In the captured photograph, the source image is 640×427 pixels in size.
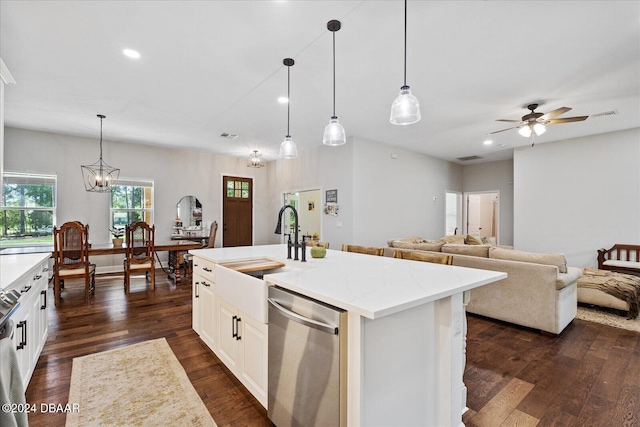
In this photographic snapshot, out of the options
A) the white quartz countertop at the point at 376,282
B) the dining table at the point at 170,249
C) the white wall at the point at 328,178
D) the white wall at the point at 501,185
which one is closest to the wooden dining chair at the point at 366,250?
the white quartz countertop at the point at 376,282

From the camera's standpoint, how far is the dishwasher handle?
1.31 meters

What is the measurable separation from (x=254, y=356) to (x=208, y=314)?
910mm

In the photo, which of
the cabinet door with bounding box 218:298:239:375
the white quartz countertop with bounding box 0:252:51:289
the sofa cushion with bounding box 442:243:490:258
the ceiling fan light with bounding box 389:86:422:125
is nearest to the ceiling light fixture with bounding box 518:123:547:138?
the sofa cushion with bounding box 442:243:490:258

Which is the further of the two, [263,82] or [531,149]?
[531,149]

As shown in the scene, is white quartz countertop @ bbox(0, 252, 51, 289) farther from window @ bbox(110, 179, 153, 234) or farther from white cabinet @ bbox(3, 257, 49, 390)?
window @ bbox(110, 179, 153, 234)

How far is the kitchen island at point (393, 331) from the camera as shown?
4.17 feet

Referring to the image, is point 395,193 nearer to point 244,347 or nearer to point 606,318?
point 606,318

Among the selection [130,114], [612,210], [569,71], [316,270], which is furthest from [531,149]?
[130,114]

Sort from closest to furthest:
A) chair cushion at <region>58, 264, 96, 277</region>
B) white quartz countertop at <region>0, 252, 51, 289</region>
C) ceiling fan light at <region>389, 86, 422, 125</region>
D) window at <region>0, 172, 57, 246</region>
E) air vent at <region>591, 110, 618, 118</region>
Answer: white quartz countertop at <region>0, 252, 51, 289</region> → ceiling fan light at <region>389, 86, 422, 125</region> → chair cushion at <region>58, 264, 96, 277</region> → air vent at <region>591, 110, 618, 118</region> → window at <region>0, 172, 57, 246</region>

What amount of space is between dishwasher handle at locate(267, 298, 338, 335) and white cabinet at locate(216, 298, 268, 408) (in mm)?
232

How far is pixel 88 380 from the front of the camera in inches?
86.7

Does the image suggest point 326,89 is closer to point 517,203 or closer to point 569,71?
point 569,71

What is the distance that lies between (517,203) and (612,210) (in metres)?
1.52

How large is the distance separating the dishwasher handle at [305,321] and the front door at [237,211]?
20.3ft
